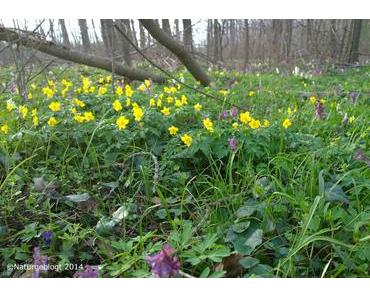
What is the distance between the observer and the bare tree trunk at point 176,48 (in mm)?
4309

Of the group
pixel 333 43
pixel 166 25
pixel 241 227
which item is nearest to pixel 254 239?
pixel 241 227

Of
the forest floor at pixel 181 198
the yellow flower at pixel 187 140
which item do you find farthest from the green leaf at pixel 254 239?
the yellow flower at pixel 187 140

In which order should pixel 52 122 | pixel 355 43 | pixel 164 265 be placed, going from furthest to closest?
pixel 355 43, pixel 52 122, pixel 164 265

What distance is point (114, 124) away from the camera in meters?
2.33

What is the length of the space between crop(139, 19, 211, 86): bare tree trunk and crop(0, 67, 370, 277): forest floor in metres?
1.91

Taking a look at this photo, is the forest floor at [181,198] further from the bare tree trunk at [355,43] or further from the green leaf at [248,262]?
the bare tree trunk at [355,43]

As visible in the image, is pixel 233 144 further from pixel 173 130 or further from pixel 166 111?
pixel 166 111

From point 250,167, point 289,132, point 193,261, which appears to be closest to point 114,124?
point 250,167

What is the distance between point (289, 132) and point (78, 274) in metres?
1.46

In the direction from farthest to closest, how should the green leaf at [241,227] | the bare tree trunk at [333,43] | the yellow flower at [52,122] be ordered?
the bare tree trunk at [333,43] → the yellow flower at [52,122] → the green leaf at [241,227]

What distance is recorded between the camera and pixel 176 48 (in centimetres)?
483

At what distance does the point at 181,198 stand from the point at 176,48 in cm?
334

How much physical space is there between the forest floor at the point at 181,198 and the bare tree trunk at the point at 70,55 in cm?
139
